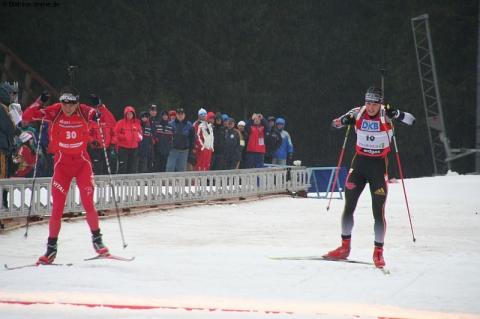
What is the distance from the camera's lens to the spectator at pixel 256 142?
76.4ft

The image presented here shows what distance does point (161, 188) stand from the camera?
1794 cm

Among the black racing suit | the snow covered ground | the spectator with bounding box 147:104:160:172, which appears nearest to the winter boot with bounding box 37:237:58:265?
the snow covered ground

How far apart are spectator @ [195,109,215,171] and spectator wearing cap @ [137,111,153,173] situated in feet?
3.59

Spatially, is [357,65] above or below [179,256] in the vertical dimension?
above

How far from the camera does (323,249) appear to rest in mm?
12258

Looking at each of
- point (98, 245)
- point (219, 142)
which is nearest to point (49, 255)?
point (98, 245)

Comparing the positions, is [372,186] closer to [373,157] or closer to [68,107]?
[373,157]

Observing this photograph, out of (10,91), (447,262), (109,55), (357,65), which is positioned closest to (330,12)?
(357,65)

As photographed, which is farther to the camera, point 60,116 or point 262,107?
point 262,107

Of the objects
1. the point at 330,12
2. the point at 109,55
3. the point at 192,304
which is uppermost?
the point at 330,12

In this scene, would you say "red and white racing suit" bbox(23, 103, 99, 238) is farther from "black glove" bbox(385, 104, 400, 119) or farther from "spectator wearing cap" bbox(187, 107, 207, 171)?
"spectator wearing cap" bbox(187, 107, 207, 171)

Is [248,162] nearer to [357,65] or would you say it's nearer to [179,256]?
[179,256]

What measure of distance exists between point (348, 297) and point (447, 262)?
2.89 meters

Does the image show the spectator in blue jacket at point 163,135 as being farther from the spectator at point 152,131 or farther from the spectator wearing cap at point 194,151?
the spectator wearing cap at point 194,151
